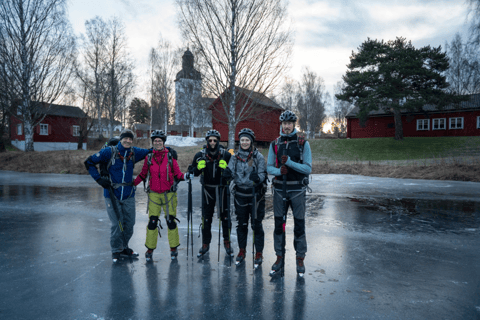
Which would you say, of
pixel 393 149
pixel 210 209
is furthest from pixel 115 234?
pixel 393 149

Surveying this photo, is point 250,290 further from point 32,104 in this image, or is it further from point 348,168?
point 32,104

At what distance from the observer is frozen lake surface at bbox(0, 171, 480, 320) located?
323 centimetres

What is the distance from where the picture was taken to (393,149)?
30.4 m

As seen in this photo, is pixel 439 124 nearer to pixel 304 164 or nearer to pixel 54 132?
pixel 304 164

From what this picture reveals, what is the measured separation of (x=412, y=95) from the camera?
97.5 ft

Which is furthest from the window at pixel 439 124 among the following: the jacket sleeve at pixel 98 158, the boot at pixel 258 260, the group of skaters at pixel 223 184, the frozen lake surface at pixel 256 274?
the jacket sleeve at pixel 98 158

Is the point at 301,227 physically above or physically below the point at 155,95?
below

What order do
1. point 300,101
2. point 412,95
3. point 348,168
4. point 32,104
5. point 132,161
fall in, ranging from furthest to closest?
point 300,101 < point 412,95 < point 32,104 < point 348,168 < point 132,161

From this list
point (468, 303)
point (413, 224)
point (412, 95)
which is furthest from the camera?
→ point (412, 95)

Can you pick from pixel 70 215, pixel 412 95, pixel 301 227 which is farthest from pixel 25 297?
pixel 412 95

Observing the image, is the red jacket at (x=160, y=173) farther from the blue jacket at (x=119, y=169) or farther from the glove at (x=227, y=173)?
the glove at (x=227, y=173)

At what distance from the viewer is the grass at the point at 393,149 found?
26.8 meters

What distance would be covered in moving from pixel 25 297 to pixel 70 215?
4.64 metres

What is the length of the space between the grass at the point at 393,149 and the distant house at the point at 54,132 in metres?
30.7
